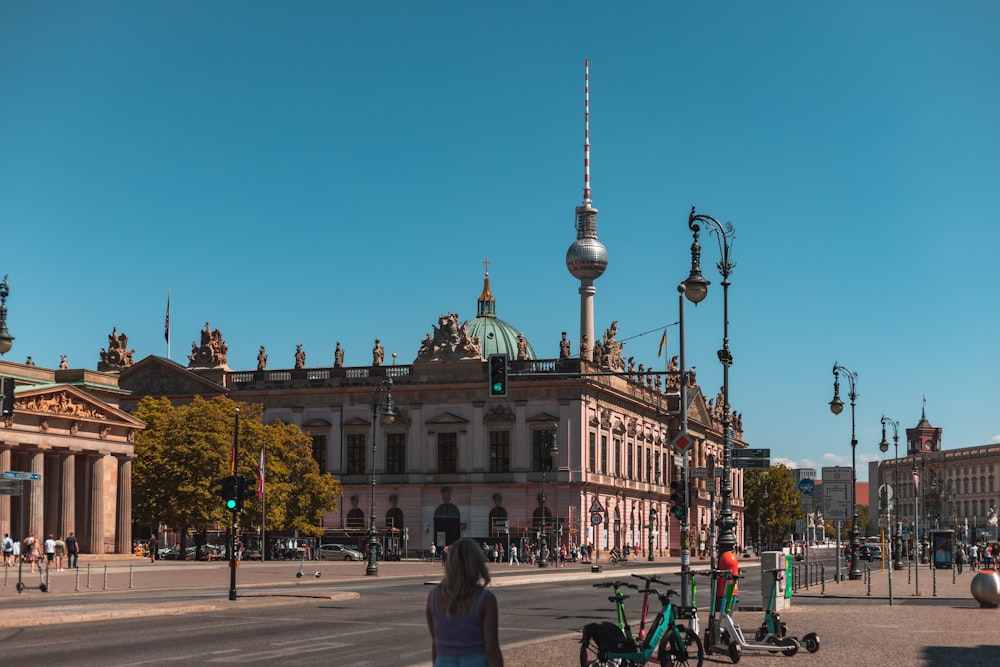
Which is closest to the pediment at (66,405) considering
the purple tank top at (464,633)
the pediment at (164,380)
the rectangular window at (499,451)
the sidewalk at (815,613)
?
the sidewalk at (815,613)

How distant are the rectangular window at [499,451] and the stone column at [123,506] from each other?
32029 mm

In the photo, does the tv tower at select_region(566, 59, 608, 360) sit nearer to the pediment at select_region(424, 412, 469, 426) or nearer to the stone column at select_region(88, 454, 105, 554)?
the pediment at select_region(424, 412, 469, 426)

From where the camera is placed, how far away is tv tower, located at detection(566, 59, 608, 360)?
122m

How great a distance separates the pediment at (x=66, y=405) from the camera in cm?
6438

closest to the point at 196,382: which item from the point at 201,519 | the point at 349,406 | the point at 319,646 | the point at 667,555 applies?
the point at 349,406

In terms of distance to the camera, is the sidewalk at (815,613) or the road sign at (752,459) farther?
the road sign at (752,459)

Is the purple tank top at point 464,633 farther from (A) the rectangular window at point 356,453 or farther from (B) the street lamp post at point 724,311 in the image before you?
(A) the rectangular window at point 356,453

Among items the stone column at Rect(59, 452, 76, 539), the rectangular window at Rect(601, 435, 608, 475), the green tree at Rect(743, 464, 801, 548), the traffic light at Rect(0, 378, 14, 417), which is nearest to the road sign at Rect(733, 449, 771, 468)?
the traffic light at Rect(0, 378, 14, 417)

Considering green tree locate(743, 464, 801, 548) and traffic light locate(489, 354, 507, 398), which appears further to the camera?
green tree locate(743, 464, 801, 548)

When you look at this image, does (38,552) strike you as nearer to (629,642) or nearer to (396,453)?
(396,453)

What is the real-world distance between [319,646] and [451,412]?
76068 millimetres

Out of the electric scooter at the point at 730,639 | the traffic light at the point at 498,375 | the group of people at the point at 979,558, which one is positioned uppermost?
the traffic light at the point at 498,375

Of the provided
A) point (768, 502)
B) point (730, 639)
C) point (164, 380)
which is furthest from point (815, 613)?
point (768, 502)

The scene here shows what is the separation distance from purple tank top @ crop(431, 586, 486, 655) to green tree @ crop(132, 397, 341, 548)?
222 ft
